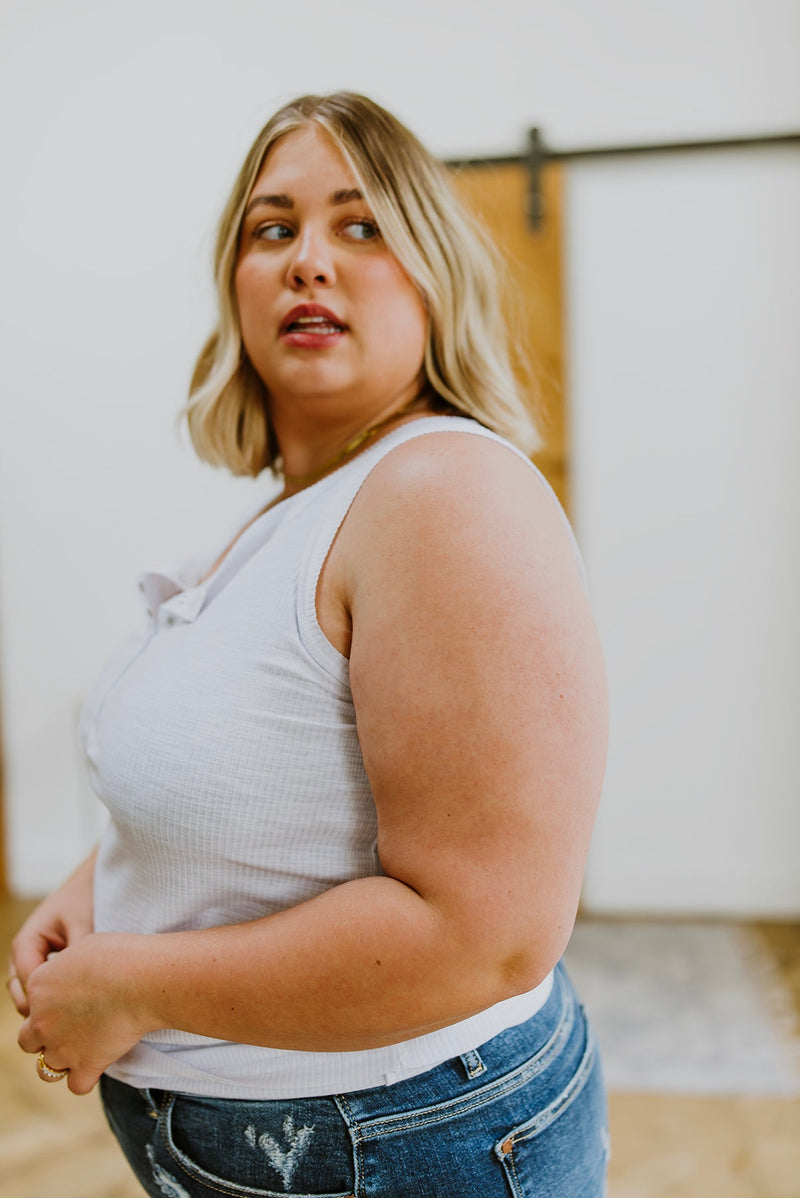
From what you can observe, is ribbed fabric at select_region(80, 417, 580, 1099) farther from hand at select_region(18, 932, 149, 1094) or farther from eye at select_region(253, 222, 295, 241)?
eye at select_region(253, 222, 295, 241)

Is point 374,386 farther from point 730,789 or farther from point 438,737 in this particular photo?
point 730,789

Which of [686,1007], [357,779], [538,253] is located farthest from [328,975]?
[538,253]

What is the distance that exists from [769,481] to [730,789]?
944mm

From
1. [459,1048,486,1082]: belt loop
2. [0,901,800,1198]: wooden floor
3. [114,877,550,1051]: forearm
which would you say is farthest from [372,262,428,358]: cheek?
[0,901,800,1198]: wooden floor

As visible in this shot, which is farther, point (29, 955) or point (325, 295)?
point (29, 955)

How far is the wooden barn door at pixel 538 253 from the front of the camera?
297 cm

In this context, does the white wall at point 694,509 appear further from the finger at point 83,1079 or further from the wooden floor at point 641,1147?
the finger at point 83,1079

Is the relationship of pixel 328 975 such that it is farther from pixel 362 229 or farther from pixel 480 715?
pixel 362 229

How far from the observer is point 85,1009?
75cm

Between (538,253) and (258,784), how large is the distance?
8.56 feet

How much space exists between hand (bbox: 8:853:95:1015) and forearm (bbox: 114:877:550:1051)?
0.95 feet

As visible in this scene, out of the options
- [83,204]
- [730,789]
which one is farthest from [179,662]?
[83,204]

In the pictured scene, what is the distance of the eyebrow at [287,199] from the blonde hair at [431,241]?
0.04 feet

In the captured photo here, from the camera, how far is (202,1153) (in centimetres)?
78
